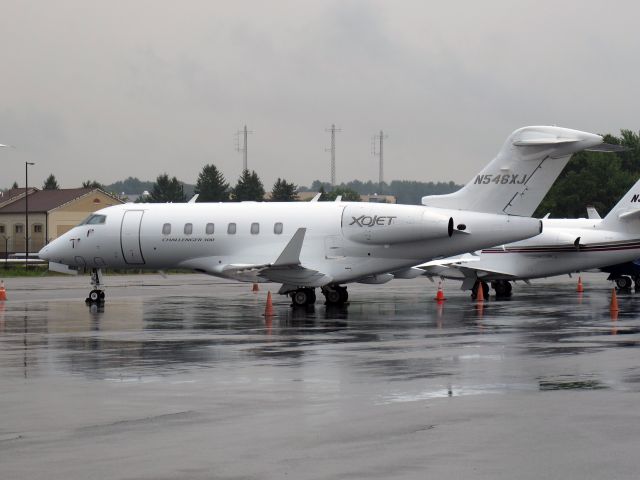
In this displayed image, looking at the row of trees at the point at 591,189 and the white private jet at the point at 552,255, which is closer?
the white private jet at the point at 552,255

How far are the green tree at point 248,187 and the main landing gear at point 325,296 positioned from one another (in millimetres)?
97751

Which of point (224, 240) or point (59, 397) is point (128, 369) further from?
point (224, 240)

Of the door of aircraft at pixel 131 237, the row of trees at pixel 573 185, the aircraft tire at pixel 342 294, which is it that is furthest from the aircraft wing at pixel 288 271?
the row of trees at pixel 573 185

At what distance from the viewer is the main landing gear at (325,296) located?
34.3 meters

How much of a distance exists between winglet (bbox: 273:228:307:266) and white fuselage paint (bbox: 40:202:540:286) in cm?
145

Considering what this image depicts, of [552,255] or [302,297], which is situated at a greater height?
[552,255]

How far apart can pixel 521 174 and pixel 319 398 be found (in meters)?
21.1

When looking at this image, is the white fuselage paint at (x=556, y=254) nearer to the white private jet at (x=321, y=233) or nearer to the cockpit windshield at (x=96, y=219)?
the white private jet at (x=321, y=233)

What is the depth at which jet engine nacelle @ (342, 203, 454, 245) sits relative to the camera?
108 feet

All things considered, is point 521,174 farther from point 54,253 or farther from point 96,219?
point 54,253

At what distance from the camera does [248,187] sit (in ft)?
445

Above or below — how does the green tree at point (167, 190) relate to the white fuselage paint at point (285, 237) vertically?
above

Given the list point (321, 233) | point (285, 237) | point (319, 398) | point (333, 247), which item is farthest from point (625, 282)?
point (319, 398)

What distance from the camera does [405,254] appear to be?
33812 mm
